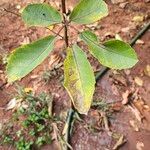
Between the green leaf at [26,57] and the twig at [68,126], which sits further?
the twig at [68,126]

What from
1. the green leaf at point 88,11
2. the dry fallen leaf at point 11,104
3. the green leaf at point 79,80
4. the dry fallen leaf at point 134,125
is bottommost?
the dry fallen leaf at point 134,125

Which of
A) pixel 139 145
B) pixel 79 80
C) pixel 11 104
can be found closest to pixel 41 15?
pixel 79 80

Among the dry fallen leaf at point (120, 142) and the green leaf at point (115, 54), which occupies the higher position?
the green leaf at point (115, 54)

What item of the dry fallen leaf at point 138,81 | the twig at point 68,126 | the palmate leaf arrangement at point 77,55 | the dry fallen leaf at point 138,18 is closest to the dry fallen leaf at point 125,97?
the dry fallen leaf at point 138,81

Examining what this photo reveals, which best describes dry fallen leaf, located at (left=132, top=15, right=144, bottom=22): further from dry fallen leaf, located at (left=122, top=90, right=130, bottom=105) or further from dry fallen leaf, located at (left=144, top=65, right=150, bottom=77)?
dry fallen leaf, located at (left=122, top=90, right=130, bottom=105)

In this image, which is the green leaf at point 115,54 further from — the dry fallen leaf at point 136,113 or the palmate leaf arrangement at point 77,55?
the dry fallen leaf at point 136,113

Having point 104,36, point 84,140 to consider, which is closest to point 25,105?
point 84,140
